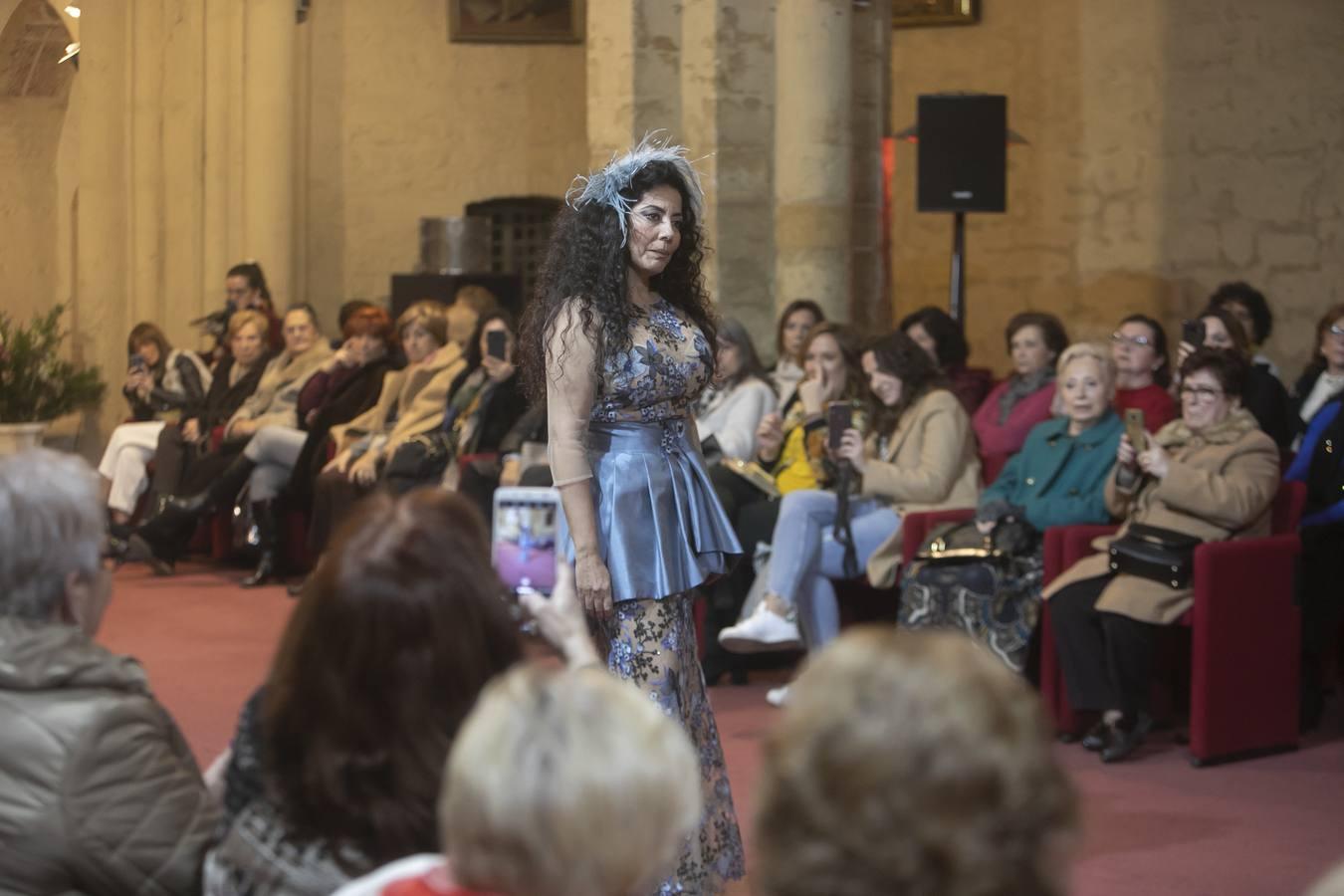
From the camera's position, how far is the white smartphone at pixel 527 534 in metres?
7.06

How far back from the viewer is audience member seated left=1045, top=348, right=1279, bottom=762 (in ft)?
17.4

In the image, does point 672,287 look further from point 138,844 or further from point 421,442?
point 421,442

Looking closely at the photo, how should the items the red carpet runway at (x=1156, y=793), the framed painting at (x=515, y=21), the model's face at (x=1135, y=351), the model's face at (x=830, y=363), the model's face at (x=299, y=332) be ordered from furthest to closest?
the framed painting at (x=515, y=21) < the model's face at (x=299, y=332) < the model's face at (x=830, y=363) < the model's face at (x=1135, y=351) < the red carpet runway at (x=1156, y=793)

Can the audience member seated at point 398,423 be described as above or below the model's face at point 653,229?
below

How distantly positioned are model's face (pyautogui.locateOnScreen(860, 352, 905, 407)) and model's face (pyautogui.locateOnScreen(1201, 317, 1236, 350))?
1.11 meters

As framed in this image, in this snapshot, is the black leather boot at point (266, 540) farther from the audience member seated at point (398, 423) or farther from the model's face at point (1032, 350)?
the model's face at point (1032, 350)

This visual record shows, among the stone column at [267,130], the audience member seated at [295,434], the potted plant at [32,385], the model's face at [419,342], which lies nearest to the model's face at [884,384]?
the model's face at [419,342]

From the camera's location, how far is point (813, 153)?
332 inches

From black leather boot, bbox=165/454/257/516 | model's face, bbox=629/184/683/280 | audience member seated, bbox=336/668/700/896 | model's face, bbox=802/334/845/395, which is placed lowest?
black leather boot, bbox=165/454/257/516

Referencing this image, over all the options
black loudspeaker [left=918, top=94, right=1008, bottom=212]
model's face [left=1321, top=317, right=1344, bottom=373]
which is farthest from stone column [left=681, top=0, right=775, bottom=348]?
model's face [left=1321, top=317, right=1344, bottom=373]

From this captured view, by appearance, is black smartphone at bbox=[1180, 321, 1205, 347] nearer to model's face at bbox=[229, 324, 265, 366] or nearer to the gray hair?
the gray hair

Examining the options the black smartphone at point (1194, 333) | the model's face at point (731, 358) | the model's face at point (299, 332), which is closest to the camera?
the black smartphone at point (1194, 333)

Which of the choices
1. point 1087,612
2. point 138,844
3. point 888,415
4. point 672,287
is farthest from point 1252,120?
point 138,844

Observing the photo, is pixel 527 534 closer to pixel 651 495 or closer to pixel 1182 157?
pixel 651 495
